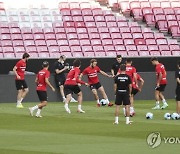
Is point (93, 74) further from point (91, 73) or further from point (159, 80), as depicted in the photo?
point (159, 80)

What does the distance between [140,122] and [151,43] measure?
19.4 m

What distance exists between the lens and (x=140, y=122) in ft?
81.9

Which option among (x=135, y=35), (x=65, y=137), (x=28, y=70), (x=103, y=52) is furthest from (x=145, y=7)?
(x=65, y=137)

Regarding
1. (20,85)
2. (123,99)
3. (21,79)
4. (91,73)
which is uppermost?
A: (21,79)

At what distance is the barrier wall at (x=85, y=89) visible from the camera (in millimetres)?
36312

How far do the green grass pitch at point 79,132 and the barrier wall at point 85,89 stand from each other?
5.36 meters

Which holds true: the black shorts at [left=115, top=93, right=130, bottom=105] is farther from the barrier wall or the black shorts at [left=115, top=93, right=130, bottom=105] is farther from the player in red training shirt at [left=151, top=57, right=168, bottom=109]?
the barrier wall

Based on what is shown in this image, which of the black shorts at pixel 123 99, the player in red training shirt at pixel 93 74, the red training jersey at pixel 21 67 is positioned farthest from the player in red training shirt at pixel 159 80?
the black shorts at pixel 123 99

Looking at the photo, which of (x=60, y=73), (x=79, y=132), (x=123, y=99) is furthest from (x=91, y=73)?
(x=79, y=132)

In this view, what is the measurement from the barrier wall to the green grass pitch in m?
5.36

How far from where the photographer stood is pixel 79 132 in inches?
855

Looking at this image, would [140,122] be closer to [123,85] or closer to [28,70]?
[123,85]

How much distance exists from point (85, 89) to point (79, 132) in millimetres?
16338

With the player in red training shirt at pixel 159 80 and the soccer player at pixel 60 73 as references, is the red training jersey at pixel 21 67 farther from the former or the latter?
the player in red training shirt at pixel 159 80
